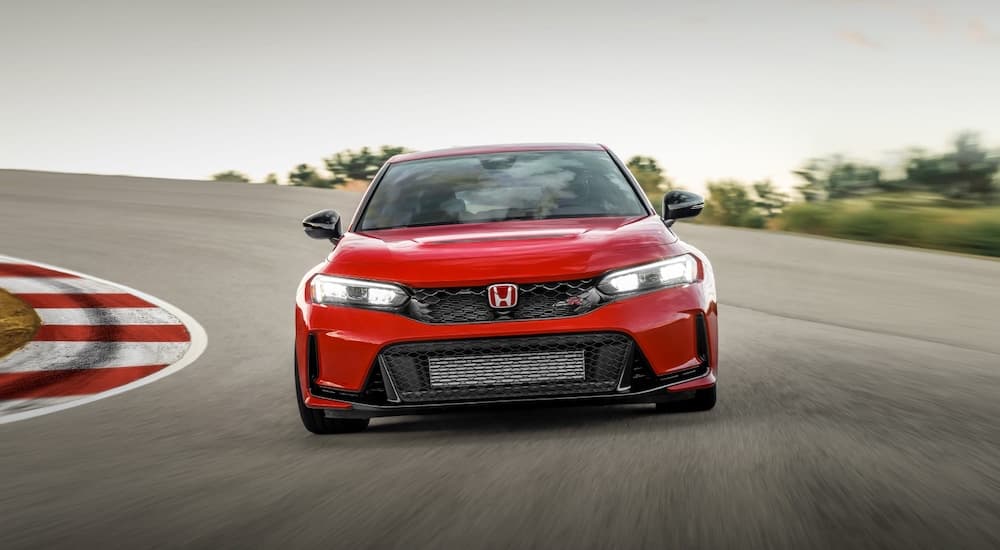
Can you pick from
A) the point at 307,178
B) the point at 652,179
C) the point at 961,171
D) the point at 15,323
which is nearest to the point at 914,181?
the point at 961,171

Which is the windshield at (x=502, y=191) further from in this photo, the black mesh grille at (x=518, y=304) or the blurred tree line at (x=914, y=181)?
the blurred tree line at (x=914, y=181)

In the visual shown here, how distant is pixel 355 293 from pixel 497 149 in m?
1.96

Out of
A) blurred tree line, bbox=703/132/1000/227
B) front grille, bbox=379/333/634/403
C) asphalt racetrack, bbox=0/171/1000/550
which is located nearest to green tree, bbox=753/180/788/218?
blurred tree line, bbox=703/132/1000/227

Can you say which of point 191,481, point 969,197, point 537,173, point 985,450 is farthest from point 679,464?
point 969,197

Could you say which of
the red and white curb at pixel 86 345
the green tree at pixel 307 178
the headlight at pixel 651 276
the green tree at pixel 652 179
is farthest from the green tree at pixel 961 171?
the green tree at pixel 307 178

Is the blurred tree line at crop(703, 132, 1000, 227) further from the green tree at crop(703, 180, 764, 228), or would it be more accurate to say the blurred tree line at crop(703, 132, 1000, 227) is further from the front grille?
the front grille

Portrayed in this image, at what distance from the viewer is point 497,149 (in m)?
7.40

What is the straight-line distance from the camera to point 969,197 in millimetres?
19516

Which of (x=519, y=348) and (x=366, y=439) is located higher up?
(x=519, y=348)

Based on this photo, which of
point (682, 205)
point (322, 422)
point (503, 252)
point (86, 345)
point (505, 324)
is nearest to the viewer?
point (505, 324)

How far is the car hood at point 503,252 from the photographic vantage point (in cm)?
558

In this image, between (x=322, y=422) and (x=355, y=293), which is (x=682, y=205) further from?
(x=322, y=422)

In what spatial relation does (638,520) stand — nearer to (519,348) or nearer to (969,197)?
(519,348)

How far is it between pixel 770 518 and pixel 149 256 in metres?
13.5
